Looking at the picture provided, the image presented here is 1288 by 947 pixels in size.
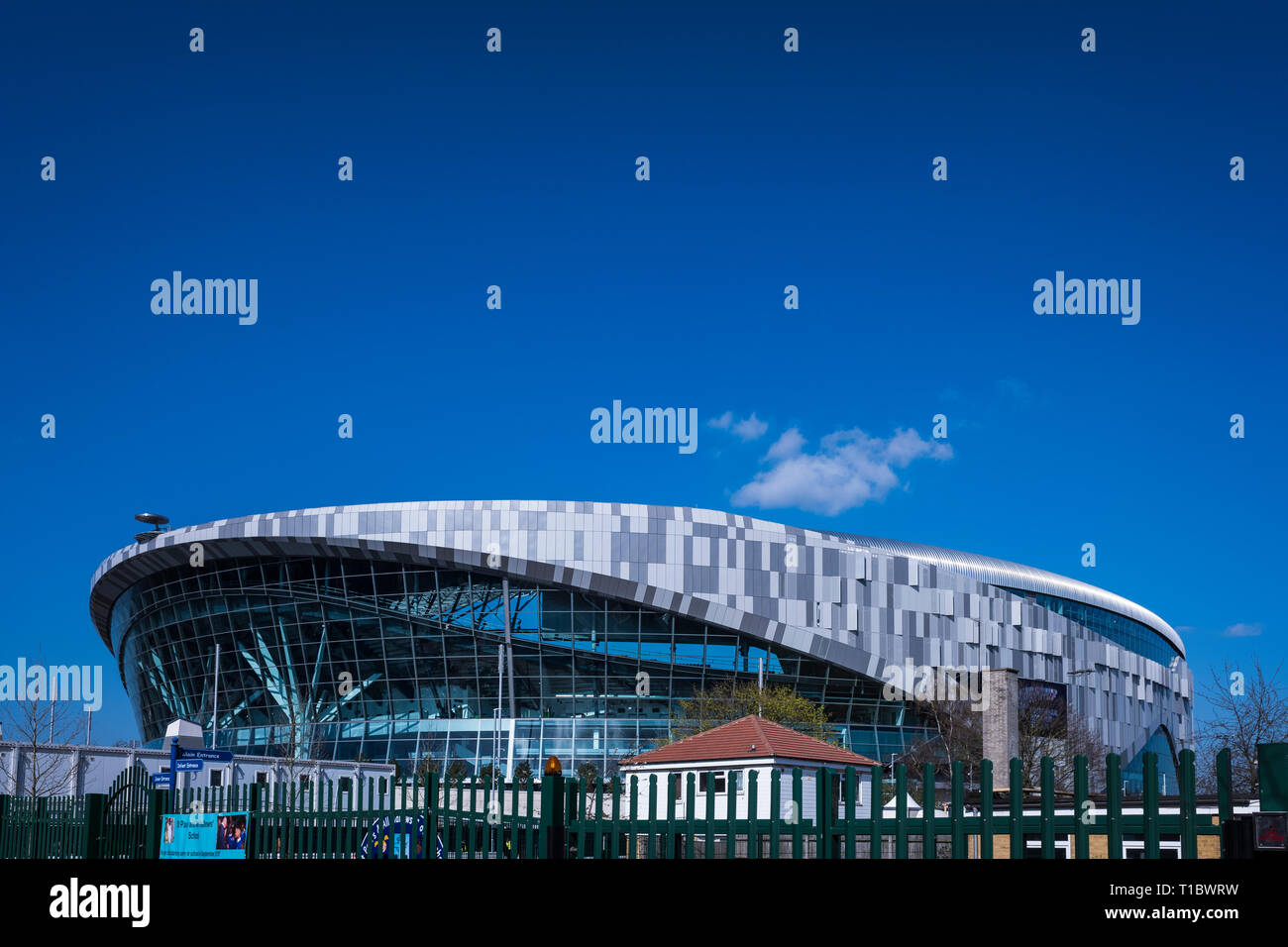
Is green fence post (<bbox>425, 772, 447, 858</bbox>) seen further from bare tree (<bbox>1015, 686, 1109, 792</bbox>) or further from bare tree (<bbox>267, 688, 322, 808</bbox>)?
bare tree (<bbox>267, 688, 322, 808</bbox>)

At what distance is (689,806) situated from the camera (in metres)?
7.86

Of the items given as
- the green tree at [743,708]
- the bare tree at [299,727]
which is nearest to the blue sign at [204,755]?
the green tree at [743,708]

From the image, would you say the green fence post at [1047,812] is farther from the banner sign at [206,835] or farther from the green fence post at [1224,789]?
the banner sign at [206,835]

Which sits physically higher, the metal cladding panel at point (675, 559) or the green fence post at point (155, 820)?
the metal cladding panel at point (675, 559)

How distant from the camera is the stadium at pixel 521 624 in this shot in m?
72.5

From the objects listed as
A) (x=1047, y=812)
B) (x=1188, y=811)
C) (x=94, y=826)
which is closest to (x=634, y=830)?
(x=1047, y=812)

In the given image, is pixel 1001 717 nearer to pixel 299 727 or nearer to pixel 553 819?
pixel 299 727

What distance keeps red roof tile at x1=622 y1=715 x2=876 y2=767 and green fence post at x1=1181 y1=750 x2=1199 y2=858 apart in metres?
24.1

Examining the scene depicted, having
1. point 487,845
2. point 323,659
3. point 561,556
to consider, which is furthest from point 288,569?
point 487,845

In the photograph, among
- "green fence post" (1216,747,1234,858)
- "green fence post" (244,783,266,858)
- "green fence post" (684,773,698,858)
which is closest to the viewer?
"green fence post" (1216,747,1234,858)

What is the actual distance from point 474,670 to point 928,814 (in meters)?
68.2

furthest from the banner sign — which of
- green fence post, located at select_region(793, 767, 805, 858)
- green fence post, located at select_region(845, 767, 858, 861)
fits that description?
green fence post, located at select_region(845, 767, 858, 861)

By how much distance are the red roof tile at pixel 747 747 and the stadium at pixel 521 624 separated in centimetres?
3602

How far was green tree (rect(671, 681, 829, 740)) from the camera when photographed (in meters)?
64.6
